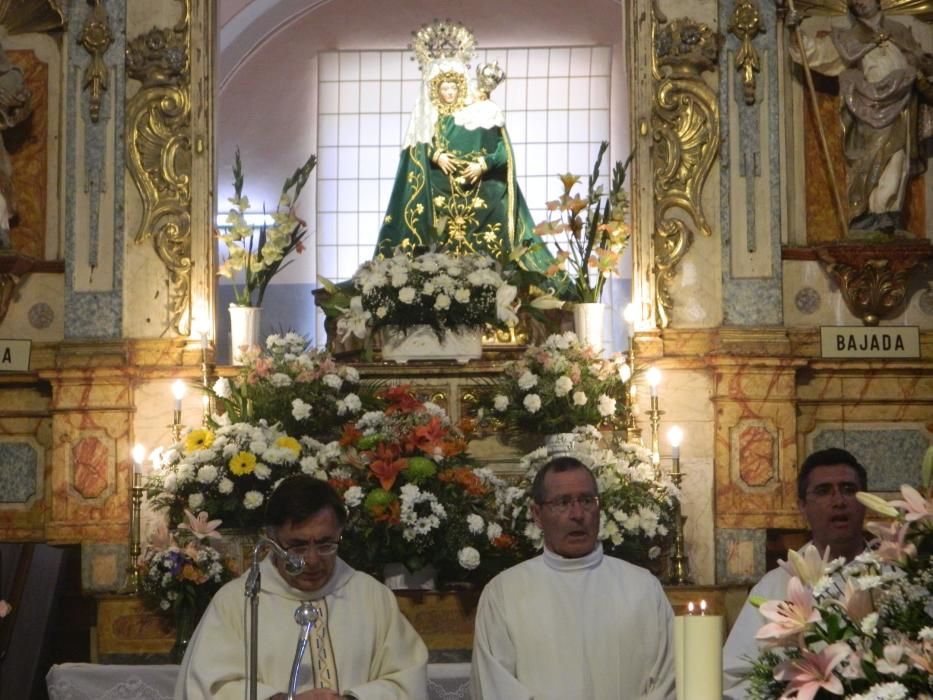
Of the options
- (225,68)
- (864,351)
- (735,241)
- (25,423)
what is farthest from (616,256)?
(225,68)

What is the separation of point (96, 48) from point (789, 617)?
8356mm

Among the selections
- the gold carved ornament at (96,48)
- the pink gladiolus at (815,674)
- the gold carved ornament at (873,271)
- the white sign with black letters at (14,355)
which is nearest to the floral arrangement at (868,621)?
the pink gladiolus at (815,674)

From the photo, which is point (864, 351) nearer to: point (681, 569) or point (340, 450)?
point (681, 569)

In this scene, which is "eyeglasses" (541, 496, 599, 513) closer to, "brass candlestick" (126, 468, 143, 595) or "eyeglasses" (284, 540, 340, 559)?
"eyeglasses" (284, 540, 340, 559)

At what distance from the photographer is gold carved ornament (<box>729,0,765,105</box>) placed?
10898mm

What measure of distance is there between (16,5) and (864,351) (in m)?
5.80

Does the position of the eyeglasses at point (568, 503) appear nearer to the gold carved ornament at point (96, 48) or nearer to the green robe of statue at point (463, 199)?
the green robe of statue at point (463, 199)

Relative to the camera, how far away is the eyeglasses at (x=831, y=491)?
631cm

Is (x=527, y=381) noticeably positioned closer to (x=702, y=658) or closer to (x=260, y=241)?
(x=260, y=241)

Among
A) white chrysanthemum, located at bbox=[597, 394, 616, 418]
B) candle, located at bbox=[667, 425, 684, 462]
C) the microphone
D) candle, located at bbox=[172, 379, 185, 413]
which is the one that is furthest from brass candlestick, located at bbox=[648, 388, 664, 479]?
the microphone

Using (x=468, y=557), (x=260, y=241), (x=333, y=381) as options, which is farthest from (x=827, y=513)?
(x=260, y=241)

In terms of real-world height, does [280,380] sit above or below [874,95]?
below

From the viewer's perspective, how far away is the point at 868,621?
11.5 ft

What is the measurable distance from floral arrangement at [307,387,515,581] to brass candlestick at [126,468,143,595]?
104 centimetres
